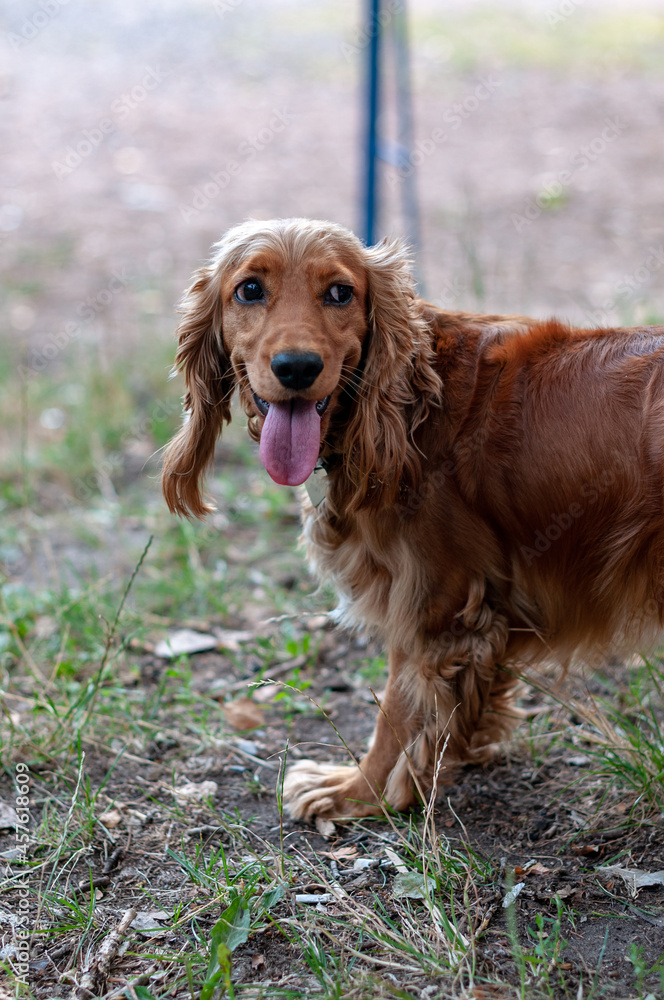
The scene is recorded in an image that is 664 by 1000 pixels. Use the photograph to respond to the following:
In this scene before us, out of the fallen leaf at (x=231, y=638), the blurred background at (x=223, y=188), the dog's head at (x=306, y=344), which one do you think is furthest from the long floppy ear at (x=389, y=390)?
the fallen leaf at (x=231, y=638)

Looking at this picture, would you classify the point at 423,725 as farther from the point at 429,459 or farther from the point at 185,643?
the point at 185,643

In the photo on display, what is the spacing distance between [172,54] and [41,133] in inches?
152

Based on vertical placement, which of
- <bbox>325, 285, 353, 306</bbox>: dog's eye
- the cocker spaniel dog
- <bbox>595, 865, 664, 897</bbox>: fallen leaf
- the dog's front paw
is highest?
<bbox>325, 285, 353, 306</bbox>: dog's eye

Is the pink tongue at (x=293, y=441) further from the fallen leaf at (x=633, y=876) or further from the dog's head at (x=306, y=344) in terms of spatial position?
the fallen leaf at (x=633, y=876)

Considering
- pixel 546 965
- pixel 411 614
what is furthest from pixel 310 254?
pixel 546 965

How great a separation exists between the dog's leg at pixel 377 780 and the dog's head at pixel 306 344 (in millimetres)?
646

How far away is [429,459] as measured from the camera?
8.52 feet

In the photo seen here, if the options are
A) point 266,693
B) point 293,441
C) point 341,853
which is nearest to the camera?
point 293,441

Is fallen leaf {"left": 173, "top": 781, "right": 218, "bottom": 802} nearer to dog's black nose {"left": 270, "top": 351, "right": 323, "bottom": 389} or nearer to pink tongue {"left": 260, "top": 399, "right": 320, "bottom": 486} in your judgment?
pink tongue {"left": 260, "top": 399, "right": 320, "bottom": 486}

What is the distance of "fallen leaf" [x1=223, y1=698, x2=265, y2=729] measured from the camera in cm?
321

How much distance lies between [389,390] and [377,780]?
1.21 m

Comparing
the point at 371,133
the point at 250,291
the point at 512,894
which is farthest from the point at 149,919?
the point at 371,133

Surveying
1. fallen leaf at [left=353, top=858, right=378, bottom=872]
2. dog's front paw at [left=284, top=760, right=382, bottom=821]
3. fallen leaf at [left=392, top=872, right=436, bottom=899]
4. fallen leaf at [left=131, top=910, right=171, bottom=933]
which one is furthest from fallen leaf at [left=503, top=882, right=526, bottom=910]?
fallen leaf at [left=131, top=910, right=171, bottom=933]

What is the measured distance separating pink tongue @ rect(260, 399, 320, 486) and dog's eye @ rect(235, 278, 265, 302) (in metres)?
0.31
